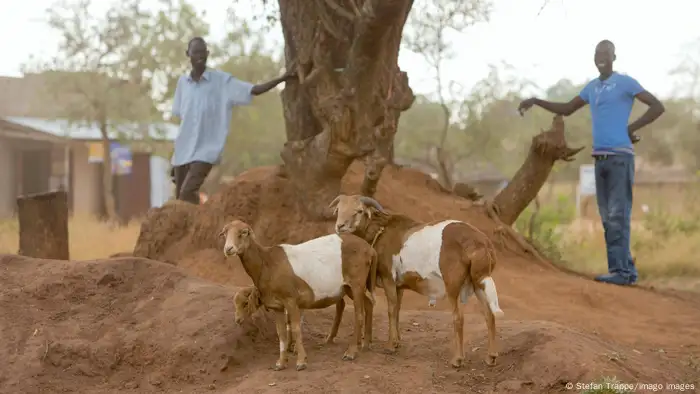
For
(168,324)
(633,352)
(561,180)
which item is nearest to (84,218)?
(168,324)

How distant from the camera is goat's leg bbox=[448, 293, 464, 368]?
4254mm

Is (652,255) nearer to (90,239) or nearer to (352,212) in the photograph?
(352,212)

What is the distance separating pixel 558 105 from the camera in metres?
8.47

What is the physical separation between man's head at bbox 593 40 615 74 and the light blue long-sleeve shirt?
12.2 feet

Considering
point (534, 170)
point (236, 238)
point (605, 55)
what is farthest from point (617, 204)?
point (236, 238)

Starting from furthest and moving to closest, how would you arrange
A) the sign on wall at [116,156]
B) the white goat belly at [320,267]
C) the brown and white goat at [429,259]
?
the sign on wall at [116,156] < the white goat belly at [320,267] < the brown and white goat at [429,259]

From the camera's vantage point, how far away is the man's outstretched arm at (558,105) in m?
8.25

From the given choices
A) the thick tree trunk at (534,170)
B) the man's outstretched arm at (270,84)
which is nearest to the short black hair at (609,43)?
the thick tree trunk at (534,170)

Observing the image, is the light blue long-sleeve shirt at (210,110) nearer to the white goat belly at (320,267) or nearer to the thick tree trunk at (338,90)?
the thick tree trunk at (338,90)

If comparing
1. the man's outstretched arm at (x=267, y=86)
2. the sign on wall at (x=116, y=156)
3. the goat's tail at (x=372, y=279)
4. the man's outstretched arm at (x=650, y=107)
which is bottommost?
the goat's tail at (x=372, y=279)

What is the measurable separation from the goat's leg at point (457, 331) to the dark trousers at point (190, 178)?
4.32 m

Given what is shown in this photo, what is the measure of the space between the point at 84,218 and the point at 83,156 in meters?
4.88

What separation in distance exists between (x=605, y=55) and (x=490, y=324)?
4.78 meters

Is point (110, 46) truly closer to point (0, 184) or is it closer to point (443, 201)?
point (0, 184)
